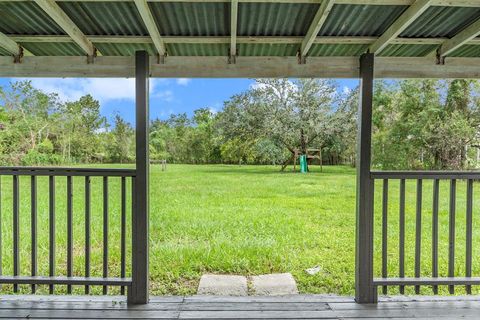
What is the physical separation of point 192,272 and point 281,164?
15.4 feet

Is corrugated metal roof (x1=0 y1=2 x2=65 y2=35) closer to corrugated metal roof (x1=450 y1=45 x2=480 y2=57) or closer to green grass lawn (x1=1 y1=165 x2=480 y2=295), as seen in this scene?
green grass lawn (x1=1 y1=165 x2=480 y2=295)

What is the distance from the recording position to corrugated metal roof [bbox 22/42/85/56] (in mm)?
2750

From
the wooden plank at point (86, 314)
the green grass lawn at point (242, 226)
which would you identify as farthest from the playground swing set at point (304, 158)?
the wooden plank at point (86, 314)

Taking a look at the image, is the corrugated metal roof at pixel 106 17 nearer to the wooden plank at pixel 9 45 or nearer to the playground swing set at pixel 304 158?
the wooden plank at pixel 9 45

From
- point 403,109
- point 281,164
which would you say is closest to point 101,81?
point 281,164

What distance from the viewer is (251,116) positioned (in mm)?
8555

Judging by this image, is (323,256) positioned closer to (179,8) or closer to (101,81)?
(179,8)

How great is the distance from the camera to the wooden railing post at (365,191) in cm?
257

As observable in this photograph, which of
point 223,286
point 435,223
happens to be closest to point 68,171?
point 223,286

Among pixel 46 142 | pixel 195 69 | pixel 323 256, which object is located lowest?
pixel 323 256

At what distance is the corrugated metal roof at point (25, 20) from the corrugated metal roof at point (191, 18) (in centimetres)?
73

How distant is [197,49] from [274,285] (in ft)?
7.78

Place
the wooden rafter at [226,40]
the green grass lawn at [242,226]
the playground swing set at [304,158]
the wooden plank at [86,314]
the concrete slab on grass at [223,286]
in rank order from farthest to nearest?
the playground swing set at [304,158], the green grass lawn at [242,226], the concrete slab on grass at [223,286], the wooden rafter at [226,40], the wooden plank at [86,314]

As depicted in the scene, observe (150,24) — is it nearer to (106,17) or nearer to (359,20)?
A: (106,17)
